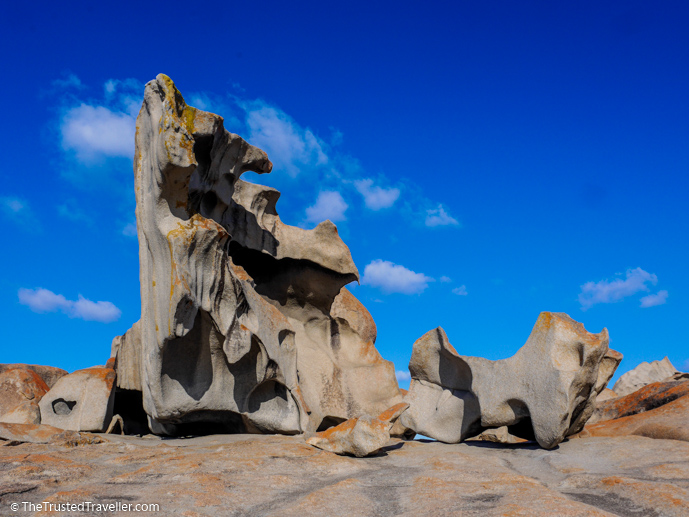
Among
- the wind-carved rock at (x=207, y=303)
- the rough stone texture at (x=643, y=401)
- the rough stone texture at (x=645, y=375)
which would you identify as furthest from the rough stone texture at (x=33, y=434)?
the rough stone texture at (x=645, y=375)

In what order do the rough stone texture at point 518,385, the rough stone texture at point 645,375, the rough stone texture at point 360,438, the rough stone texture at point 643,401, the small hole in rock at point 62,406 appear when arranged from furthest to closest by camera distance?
the rough stone texture at point 645,375 → the small hole in rock at point 62,406 → the rough stone texture at point 643,401 → the rough stone texture at point 518,385 → the rough stone texture at point 360,438

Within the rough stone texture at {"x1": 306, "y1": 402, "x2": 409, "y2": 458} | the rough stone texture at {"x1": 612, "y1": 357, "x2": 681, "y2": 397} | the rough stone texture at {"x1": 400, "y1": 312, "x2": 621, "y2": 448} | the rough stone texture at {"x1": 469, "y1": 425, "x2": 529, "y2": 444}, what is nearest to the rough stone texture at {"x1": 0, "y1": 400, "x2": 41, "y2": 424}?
the rough stone texture at {"x1": 306, "y1": 402, "x2": 409, "y2": 458}

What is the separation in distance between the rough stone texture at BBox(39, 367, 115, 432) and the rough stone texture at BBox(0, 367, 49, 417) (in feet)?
4.18

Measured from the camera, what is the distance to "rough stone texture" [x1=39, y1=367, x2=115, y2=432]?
10.0 meters

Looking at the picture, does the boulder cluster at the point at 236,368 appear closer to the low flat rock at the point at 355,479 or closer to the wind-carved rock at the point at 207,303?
the wind-carved rock at the point at 207,303

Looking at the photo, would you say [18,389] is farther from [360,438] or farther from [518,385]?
[518,385]

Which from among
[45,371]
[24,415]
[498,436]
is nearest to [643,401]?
[498,436]

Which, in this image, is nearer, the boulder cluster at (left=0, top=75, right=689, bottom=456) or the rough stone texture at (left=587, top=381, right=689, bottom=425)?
the boulder cluster at (left=0, top=75, right=689, bottom=456)

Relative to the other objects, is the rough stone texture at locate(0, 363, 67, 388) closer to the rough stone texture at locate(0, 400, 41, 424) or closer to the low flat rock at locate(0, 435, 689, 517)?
the rough stone texture at locate(0, 400, 41, 424)

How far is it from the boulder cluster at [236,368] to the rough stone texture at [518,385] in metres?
0.02

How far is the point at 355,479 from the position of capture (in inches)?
212

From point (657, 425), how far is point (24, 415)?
1012 cm

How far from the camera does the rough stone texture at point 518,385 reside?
7.27 metres

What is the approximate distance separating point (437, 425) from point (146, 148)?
6.19 m
